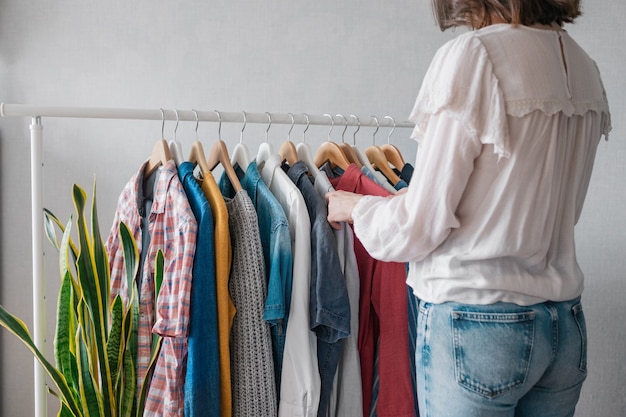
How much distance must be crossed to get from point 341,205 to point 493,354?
47 centimetres

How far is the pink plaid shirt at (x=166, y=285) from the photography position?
1.42 metres

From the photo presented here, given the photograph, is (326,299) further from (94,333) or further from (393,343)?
(94,333)

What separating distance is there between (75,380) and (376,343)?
691 mm

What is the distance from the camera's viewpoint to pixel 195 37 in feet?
8.12

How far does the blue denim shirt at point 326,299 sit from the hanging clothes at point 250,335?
12cm

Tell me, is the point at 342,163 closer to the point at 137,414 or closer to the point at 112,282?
the point at 112,282

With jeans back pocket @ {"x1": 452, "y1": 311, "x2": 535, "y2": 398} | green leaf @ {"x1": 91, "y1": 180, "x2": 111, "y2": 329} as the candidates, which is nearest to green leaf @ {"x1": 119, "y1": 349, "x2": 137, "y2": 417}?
green leaf @ {"x1": 91, "y1": 180, "x2": 111, "y2": 329}

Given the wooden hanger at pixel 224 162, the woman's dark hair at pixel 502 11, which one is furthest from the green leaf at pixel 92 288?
the woman's dark hair at pixel 502 11

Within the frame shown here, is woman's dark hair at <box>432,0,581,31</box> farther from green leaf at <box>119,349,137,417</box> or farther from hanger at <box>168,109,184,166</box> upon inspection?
green leaf at <box>119,349,137,417</box>

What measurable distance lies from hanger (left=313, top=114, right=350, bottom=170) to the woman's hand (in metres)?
0.24

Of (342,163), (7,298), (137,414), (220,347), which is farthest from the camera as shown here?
(7,298)

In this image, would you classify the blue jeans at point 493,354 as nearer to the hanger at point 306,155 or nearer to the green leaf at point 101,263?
the hanger at point 306,155

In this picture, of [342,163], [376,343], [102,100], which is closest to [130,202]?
[342,163]

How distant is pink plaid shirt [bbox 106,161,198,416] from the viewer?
1.42 meters
